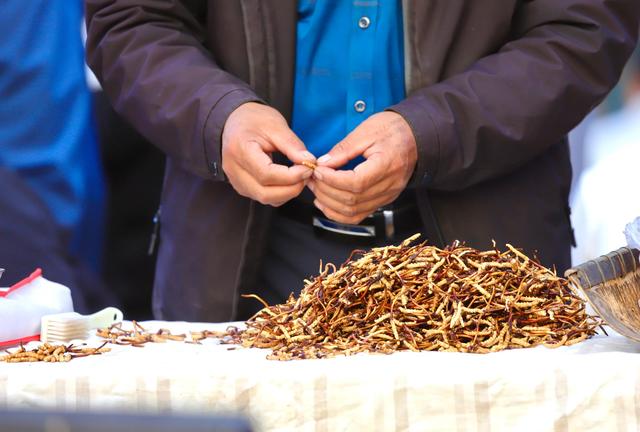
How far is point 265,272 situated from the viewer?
2123 millimetres

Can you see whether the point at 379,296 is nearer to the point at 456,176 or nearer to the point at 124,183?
the point at 456,176

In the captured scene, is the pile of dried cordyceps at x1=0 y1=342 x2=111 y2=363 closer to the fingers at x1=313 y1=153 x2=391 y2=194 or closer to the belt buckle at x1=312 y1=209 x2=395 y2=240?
the fingers at x1=313 y1=153 x2=391 y2=194

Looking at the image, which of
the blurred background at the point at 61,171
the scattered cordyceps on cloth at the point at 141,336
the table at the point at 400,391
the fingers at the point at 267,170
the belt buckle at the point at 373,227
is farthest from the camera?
the blurred background at the point at 61,171

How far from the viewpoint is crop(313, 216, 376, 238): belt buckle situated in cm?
197

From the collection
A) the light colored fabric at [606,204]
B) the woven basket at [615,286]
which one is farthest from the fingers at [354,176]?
the light colored fabric at [606,204]

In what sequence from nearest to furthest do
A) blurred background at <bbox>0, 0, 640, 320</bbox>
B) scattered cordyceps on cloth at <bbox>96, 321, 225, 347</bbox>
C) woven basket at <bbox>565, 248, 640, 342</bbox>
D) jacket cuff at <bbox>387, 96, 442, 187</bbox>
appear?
1. woven basket at <bbox>565, 248, 640, 342</bbox>
2. scattered cordyceps on cloth at <bbox>96, 321, 225, 347</bbox>
3. jacket cuff at <bbox>387, 96, 442, 187</bbox>
4. blurred background at <bbox>0, 0, 640, 320</bbox>

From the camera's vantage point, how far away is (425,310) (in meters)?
1.37

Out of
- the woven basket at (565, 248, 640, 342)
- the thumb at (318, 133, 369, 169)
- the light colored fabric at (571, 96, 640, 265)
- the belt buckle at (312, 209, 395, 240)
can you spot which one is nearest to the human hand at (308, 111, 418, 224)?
the thumb at (318, 133, 369, 169)

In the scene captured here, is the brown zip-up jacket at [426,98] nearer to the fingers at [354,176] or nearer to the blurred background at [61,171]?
the fingers at [354,176]

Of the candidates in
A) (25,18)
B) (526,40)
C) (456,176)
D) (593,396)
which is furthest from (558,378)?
(25,18)

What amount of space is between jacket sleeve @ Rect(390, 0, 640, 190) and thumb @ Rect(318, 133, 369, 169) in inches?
4.7

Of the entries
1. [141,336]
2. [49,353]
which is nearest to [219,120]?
[141,336]

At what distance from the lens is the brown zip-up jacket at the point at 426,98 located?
185cm

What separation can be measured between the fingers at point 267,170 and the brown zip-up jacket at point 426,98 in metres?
0.13
